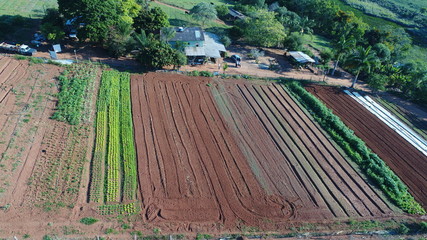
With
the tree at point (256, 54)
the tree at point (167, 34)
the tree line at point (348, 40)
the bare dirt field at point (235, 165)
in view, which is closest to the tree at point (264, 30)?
the tree line at point (348, 40)

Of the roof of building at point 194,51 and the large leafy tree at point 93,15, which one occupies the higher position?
the large leafy tree at point 93,15

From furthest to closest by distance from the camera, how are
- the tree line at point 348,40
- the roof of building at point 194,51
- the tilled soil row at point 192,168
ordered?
the roof of building at point 194,51, the tree line at point 348,40, the tilled soil row at point 192,168

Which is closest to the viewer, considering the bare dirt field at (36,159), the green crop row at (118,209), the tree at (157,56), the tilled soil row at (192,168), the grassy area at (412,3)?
the bare dirt field at (36,159)

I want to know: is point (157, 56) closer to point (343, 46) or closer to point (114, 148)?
point (114, 148)

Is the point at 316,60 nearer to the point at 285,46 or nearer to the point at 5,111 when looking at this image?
the point at 285,46

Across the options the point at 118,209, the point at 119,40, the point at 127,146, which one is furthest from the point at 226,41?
the point at 118,209

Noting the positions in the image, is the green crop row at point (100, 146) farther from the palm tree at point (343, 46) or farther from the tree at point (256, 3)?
the tree at point (256, 3)

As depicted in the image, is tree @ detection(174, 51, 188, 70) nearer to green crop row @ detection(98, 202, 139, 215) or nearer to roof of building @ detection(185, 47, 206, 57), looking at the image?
roof of building @ detection(185, 47, 206, 57)
